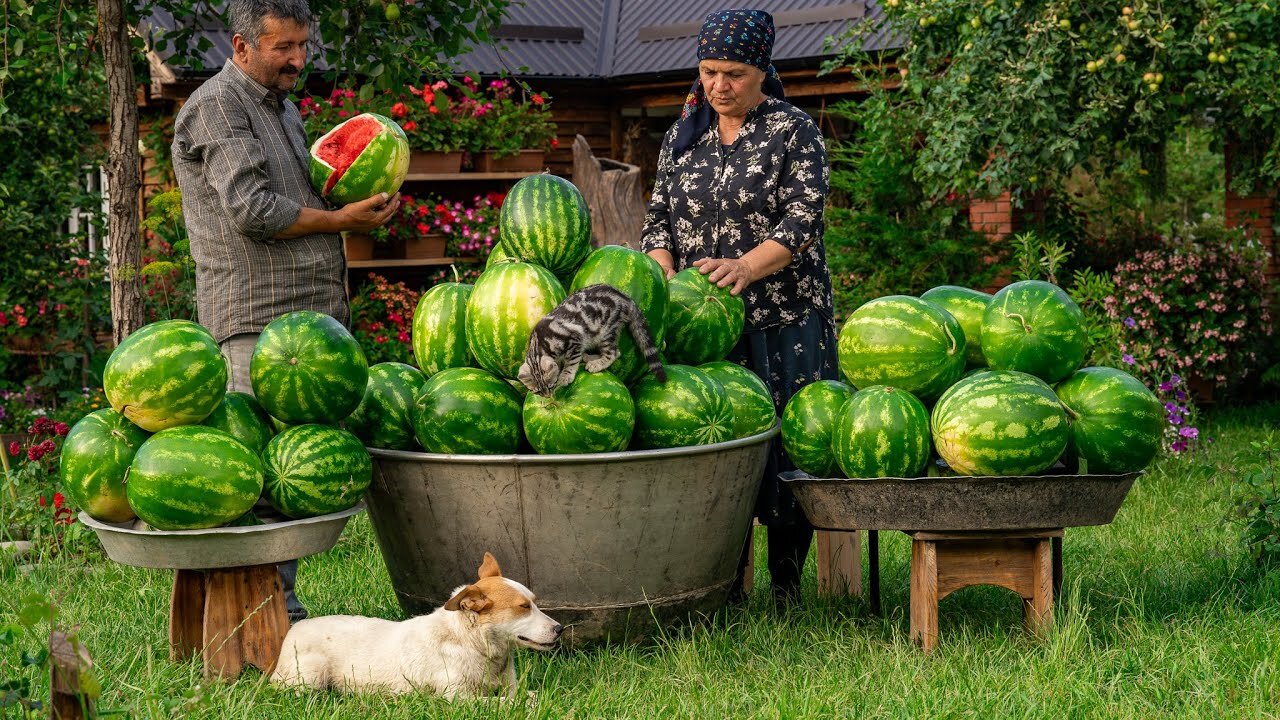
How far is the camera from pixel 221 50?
1180 centimetres

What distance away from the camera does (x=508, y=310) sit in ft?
11.1

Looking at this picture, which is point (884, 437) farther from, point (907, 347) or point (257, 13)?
point (257, 13)

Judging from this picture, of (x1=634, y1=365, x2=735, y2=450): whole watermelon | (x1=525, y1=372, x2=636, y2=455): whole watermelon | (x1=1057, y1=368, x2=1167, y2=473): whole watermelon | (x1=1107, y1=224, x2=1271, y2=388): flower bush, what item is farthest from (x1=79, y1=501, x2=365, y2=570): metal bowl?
(x1=1107, y1=224, x2=1271, y2=388): flower bush

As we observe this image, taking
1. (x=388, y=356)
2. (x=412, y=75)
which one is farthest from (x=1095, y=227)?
(x=412, y=75)

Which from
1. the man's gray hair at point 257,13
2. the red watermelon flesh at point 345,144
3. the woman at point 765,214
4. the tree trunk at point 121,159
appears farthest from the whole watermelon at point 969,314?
the tree trunk at point 121,159

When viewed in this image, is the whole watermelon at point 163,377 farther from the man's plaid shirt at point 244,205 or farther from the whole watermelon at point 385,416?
the man's plaid shirt at point 244,205

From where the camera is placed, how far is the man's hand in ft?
13.4

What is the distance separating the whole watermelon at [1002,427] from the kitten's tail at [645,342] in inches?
32.9

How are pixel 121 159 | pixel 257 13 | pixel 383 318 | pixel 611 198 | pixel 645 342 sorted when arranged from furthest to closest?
1. pixel 383 318
2. pixel 611 198
3. pixel 121 159
4. pixel 257 13
5. pixel 645 342

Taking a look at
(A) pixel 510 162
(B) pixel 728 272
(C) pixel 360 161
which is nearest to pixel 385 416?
(C) pixel 360 161

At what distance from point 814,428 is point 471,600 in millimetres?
1210

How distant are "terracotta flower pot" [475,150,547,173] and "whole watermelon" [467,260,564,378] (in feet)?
26.6

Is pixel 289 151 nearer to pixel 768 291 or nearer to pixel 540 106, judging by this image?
pixel 768 291

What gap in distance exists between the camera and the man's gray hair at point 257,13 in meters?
3.98
